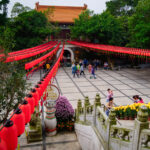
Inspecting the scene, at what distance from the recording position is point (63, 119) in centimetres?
683

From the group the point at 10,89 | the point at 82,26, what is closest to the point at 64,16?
the point at 82,26

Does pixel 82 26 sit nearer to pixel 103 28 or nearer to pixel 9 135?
pixel 103 28

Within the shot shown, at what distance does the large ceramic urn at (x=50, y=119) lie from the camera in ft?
20.3

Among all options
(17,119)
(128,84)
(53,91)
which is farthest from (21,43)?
(17,119)

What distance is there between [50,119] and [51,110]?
1.32ft

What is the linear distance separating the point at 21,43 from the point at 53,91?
14.2m

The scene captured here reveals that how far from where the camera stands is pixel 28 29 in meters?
18.9

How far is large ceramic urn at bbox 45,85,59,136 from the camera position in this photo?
20.2 feet

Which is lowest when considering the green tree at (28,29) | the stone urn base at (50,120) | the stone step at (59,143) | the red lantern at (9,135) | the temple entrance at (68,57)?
the stone step at (59,143)

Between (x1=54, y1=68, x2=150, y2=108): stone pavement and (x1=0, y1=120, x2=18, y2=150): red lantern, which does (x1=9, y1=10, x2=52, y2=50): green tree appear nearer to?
(x1=54, y1=68, x2=150, y2=108): stone pavement

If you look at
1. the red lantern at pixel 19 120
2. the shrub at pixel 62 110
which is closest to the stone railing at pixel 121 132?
the red lantern at pixel 19 120

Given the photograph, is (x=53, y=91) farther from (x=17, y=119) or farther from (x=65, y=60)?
A: (x=65, y=60)

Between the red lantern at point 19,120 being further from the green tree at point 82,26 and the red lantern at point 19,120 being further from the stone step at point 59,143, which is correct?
the green tree at point 82,26

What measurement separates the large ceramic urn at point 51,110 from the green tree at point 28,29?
13742 millimetres
